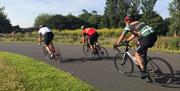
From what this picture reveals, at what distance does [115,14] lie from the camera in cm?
8962

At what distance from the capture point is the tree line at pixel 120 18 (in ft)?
235

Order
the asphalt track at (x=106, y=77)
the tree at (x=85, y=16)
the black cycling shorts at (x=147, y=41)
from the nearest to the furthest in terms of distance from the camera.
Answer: the asphalt track at (x=106, y=77)
the black cycling shorts at (x=147, y=41)
the tree at (x=85, y=16)

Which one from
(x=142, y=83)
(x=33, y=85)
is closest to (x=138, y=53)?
(x=142, y=83)

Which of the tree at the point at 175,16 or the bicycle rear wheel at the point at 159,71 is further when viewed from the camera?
the tree at the point at 175,16

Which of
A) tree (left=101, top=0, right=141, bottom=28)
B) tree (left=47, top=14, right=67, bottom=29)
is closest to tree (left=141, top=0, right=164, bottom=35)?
tree (left=101, top=0, right=141, bottom=28)

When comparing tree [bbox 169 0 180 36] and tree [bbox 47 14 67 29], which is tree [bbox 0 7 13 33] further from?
tree [bbox 169 0 180 36]

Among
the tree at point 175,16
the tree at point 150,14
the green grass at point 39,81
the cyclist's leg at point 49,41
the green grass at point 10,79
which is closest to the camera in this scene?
the green grass at point 10,79

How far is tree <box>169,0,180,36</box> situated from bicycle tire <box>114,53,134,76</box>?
52.0 m

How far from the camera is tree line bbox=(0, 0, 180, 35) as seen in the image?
235 feet

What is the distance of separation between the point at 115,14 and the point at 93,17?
15142 millimetres

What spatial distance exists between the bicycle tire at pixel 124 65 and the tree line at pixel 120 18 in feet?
163

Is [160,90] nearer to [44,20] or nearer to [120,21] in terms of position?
[120,21]

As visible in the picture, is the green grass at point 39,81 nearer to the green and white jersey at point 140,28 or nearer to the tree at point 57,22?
the green and white jersey at point 140,28

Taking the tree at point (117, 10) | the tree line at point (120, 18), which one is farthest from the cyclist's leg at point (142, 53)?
the tree at point (117, 10)
